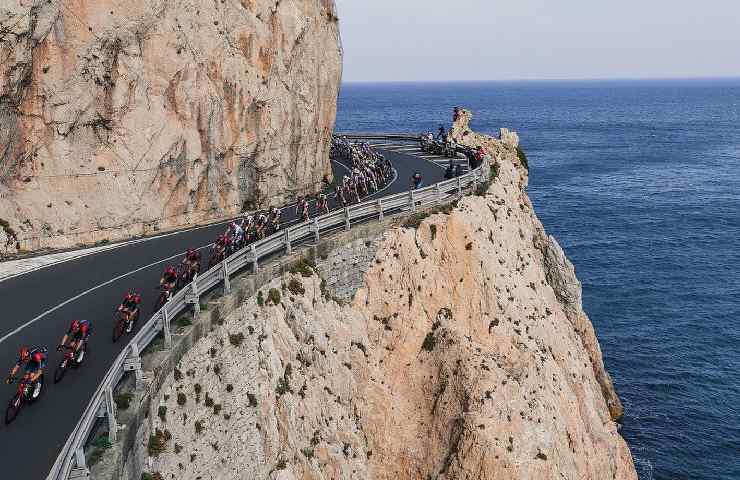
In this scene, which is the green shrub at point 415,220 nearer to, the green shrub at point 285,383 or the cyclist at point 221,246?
the cyclist at point 221,246

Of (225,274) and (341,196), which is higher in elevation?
(341,196)

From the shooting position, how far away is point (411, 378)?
25391 millimetres

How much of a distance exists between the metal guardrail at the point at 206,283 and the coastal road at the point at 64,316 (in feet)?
2.96

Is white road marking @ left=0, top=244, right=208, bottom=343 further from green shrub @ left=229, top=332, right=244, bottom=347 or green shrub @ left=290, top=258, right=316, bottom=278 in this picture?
green shrub @ left=229, top=332, right=244, bottom=347

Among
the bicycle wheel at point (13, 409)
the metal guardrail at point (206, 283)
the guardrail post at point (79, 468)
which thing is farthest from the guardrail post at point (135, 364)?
the guardrail post at point (79, 468)

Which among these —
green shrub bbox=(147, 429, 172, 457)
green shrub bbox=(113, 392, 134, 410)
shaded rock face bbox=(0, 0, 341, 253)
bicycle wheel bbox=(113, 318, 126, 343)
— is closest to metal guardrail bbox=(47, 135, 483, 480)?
green shrub bbox=(113, 392, 134, 410)

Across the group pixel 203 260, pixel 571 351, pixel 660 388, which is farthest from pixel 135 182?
pixel 660 388

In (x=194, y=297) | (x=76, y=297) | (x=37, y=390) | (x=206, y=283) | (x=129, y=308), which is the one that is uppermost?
(x=206, y=283)

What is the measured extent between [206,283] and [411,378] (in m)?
10.5

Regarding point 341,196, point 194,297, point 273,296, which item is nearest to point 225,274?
point 194,297

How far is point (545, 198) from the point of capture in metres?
77.5

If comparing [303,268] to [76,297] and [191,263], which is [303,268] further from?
[76,297]

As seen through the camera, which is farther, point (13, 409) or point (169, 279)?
point (169, 279)

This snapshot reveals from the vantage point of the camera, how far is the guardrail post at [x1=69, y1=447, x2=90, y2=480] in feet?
36.4
